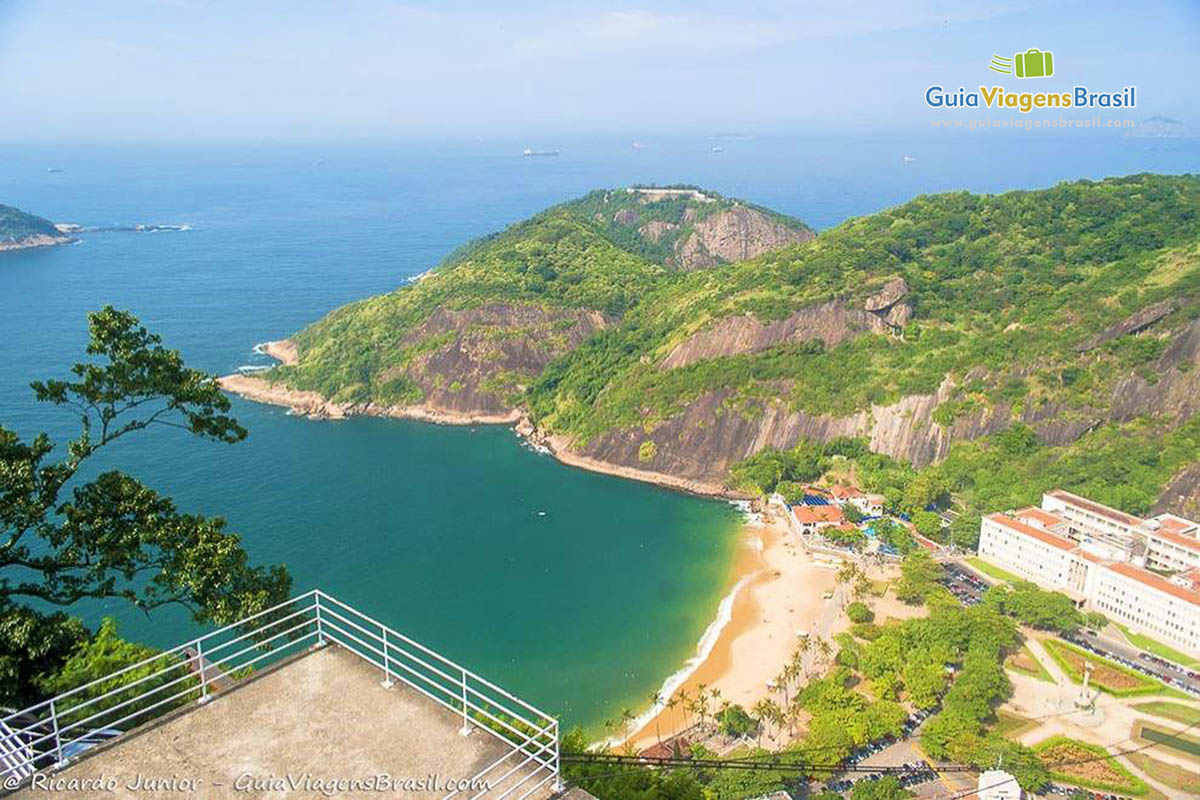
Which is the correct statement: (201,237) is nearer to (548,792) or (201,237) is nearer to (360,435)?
(360,435)

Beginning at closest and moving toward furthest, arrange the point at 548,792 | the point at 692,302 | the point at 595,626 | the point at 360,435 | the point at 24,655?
1. the point at 548,792
2. the point at 24,655
3. the point at 595,626
4. the point at 360,435
5. the point at 692,302

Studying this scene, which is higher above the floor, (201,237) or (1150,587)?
(201,237)

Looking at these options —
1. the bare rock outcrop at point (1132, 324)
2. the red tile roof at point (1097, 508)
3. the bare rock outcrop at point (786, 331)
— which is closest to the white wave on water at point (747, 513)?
the bare rock outcrop at point (786, 331)

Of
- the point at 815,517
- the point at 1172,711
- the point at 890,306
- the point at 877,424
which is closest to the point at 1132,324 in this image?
the point at 890,306

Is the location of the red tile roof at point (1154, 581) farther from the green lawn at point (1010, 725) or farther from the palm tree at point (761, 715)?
the palm tree at point (761, 715)

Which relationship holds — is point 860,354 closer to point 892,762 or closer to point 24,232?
point 892,762

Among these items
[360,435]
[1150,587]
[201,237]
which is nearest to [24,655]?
[1150,587]
